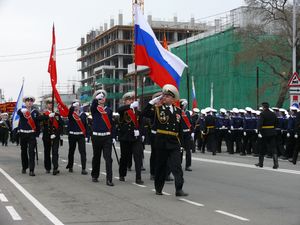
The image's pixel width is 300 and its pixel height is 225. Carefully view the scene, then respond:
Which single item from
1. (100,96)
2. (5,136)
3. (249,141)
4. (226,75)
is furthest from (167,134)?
(226,75)

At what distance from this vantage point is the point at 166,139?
1066 centimetres

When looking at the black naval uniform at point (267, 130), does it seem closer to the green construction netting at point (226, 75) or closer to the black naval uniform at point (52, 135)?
the black naval uniform at point (52, 135)

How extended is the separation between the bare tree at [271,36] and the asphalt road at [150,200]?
91.6 ft

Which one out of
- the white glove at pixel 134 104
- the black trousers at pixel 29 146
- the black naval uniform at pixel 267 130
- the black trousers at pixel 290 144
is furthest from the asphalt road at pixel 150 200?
the black trousers at pixel 290 144

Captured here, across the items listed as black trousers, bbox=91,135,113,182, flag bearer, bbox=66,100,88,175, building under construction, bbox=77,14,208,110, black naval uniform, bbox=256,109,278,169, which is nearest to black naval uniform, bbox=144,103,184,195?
black trousers, bbox=91,135,113,182

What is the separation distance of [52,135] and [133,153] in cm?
314

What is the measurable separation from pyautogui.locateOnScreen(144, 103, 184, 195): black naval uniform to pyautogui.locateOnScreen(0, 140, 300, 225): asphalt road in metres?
0.51

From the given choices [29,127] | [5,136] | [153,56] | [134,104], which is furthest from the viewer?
[5,136]

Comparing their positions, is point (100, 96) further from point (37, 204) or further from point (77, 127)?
point (37, 204)

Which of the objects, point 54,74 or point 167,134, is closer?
point 167,134

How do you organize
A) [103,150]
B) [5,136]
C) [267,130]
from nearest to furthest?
[103,150] → [267,130] → [5,136]

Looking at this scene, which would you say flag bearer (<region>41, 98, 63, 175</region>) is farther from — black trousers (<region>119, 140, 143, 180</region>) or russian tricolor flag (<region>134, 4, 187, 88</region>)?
russian tricolor flag (<region>134, 4, 187, 88</region>)

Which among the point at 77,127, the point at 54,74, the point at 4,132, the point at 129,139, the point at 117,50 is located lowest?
the point at 4,132

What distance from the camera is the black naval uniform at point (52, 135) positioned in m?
14.9
